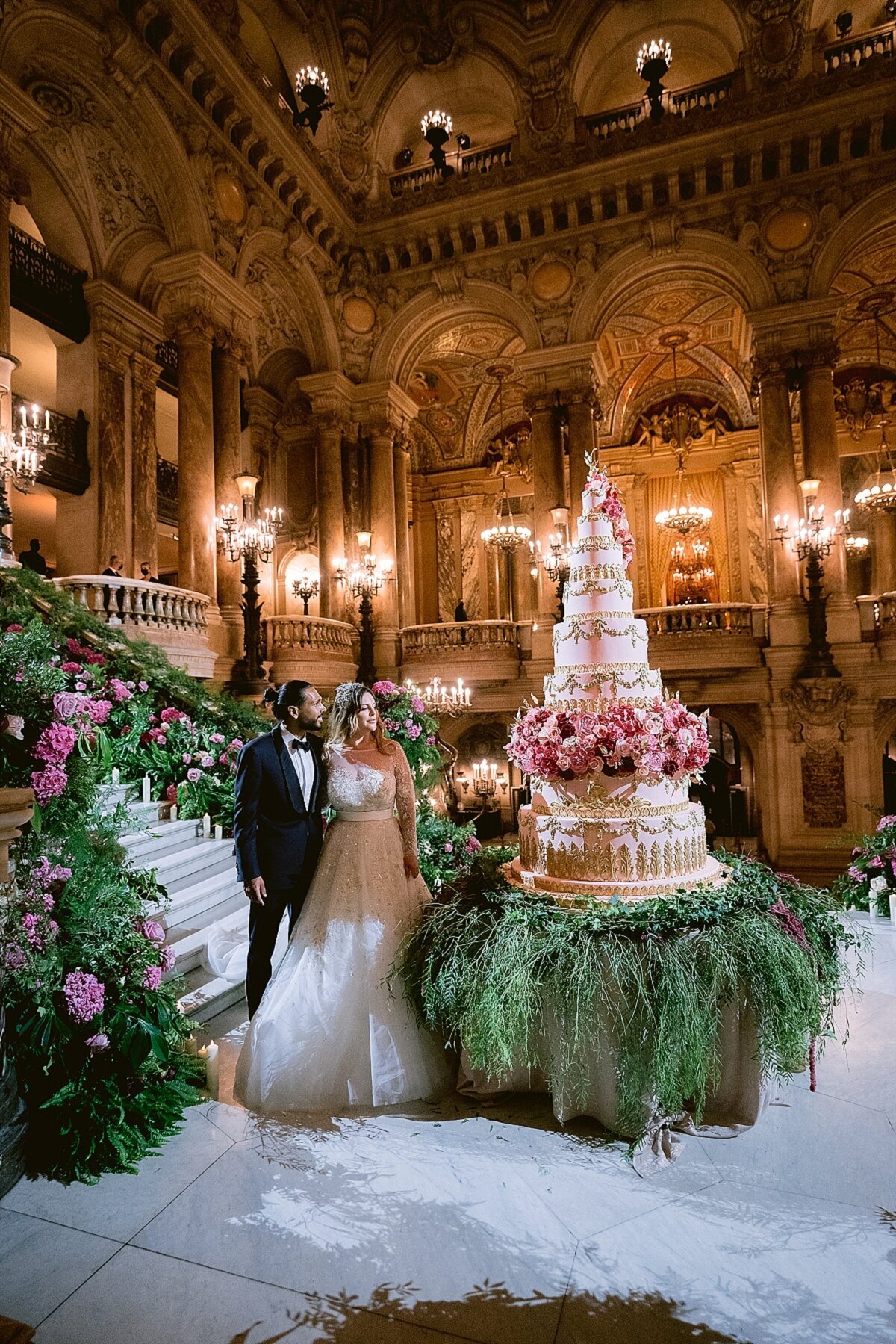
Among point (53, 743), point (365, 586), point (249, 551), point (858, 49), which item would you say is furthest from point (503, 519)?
point (53, 743)

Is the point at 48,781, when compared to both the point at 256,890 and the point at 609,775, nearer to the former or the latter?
the point at 256,890

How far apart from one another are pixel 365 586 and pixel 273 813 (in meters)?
11.1

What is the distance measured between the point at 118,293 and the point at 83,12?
4.14 m

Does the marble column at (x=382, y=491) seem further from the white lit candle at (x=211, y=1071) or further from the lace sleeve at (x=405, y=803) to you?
the white lit candle at (x=211, y=1071)

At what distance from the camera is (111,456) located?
13.8m

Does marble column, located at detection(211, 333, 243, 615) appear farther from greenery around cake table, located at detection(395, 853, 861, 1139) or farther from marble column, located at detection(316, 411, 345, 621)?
greenery around cake table, located at detection(395, 853, 861, 1139)

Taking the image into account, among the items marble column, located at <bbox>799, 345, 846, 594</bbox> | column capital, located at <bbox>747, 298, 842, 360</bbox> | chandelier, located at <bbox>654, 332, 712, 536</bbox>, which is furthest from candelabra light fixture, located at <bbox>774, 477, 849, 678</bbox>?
chandelier, located at <bbox>654, 332, 712, 536</bbox>

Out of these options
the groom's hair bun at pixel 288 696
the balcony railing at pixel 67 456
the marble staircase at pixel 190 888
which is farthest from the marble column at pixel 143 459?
the groom's hair bun at pixel 288 696

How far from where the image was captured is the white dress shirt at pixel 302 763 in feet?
13.6

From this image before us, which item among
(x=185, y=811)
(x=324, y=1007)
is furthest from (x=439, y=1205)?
(x=185, y=811)

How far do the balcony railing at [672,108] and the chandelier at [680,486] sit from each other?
5305 millimetres

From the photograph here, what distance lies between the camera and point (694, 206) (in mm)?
14055

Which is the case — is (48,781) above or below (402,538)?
below

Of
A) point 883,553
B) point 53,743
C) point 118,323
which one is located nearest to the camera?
point 53,743
